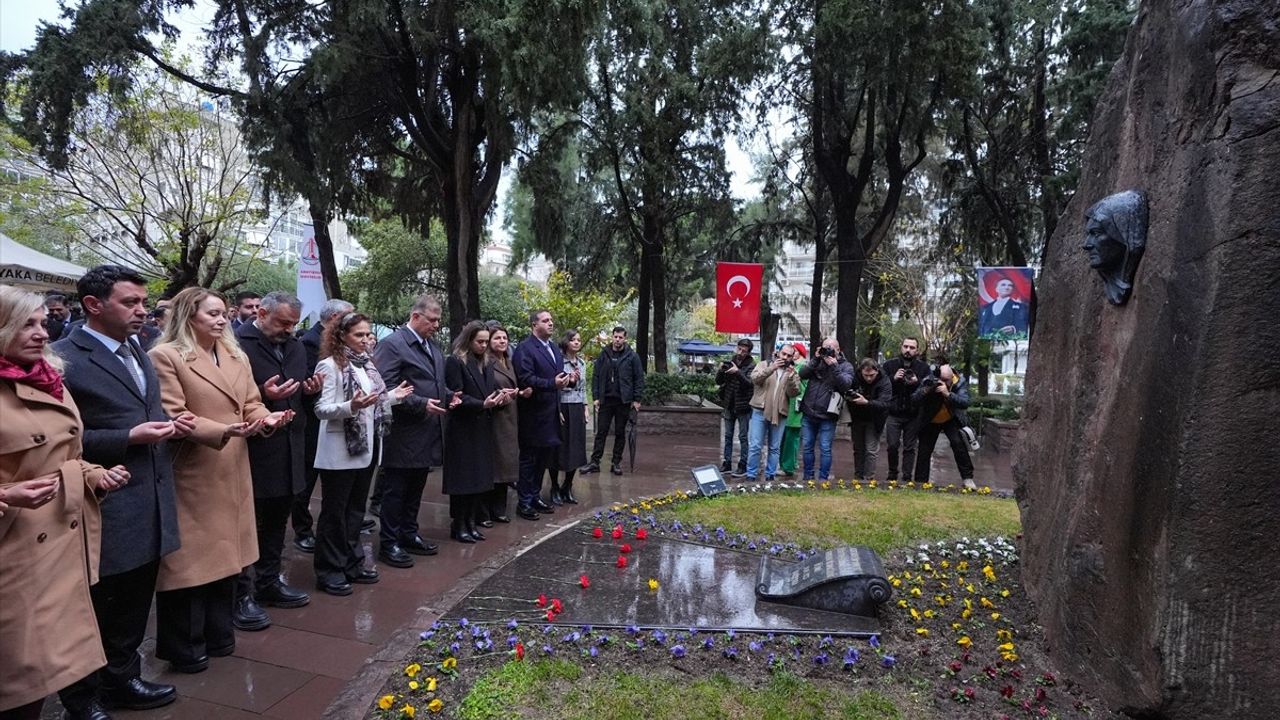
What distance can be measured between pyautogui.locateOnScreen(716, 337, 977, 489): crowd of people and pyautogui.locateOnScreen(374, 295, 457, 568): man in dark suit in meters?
4.56

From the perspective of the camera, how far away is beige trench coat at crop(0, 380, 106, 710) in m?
2.50

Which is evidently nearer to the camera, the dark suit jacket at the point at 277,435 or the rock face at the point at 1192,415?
the rock face at the point at 1192,415

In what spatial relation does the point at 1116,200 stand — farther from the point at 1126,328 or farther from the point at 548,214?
the point at 548,214

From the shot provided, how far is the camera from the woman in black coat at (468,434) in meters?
6.31

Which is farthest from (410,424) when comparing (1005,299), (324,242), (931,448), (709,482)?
(1005,299)

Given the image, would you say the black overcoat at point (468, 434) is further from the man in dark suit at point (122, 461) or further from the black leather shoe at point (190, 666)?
the man in dark suit at point (122, 461)

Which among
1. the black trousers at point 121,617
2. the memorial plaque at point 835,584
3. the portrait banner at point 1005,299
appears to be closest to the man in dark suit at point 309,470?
the black trousers at point 121,617

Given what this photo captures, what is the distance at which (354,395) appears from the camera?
4.81m

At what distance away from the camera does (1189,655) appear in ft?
8.77

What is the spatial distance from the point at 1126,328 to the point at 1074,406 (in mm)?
656

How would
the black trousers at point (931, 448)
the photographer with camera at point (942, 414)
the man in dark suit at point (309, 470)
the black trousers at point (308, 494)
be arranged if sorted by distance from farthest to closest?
the black trousers at point (931, 448) < the photographer with camera at point (942, 414) < the black trousers at point (308, 494) < the man in dark suit at point (309, 470)

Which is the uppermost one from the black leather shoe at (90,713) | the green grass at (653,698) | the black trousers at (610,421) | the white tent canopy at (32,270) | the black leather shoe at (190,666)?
the white tent canopy at (32,270)

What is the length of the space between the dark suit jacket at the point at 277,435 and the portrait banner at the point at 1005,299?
1219 cm

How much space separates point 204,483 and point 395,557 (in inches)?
81.5
